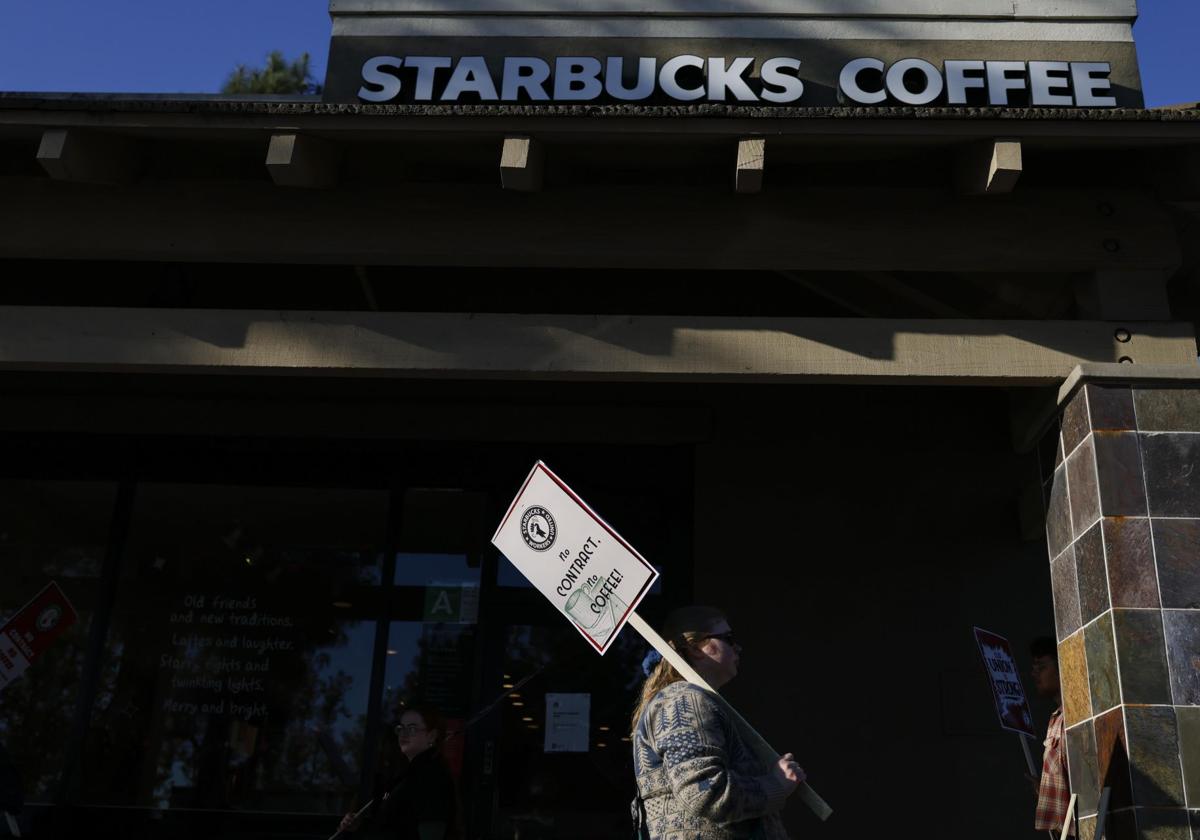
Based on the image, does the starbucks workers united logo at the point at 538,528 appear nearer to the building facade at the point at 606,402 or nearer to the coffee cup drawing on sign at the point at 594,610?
the coffee cup drawing on sign at the point at 594,610

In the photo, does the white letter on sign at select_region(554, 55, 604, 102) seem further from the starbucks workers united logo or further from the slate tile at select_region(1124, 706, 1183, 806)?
the slate tile at select_region(1124, 706, 1183, 806)

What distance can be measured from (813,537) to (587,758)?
184cm

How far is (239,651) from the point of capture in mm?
7340

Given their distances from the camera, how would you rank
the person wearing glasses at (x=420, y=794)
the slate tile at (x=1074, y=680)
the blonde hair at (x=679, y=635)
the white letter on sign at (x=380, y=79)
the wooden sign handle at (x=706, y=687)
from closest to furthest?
the wooden sign handle at (x=706, y=687) → the blonde hair at (x=679, y=635) → the slate tile at (x=1074, y=680) → the person wearing glasses at (x=420, y=794) → the white letter on sign at (x=380, y=79)

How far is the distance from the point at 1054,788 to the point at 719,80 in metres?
3.72

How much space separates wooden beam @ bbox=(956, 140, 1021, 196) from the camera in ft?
15.9

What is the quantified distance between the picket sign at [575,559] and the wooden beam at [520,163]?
4.14ft

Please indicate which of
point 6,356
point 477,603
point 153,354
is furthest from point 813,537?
point 6,356

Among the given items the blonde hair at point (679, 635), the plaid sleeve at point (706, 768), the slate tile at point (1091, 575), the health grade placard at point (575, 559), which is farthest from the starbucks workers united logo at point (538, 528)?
the slate tile at point (1091, 575)

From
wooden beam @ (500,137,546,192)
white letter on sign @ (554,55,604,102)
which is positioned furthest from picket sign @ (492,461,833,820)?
white letter on sign @ (554,55,604,102)

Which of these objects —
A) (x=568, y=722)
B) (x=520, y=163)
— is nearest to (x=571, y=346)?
(x=520, y=163)

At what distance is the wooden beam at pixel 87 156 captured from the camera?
195 inches

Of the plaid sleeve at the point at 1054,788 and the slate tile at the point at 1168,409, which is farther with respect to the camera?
the plaid sleeve at the point at 1054,788

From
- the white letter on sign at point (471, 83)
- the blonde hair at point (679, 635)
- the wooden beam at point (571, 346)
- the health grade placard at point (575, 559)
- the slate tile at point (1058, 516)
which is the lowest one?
the blonde hair at point (679, 635)
